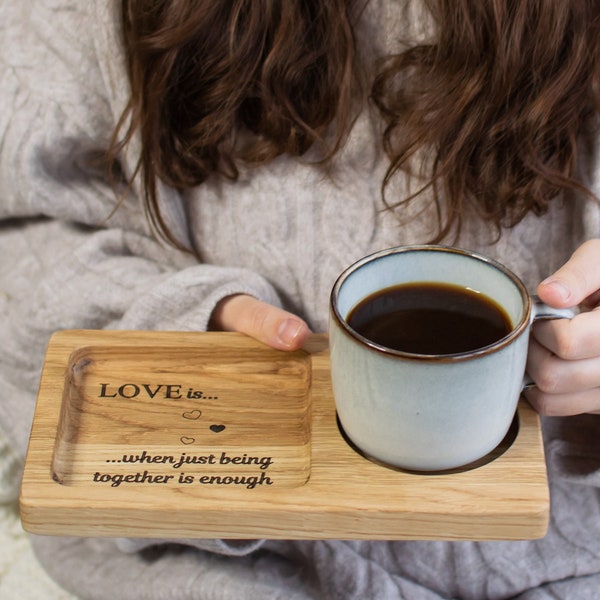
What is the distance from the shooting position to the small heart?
1.92ft

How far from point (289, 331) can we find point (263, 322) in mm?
27

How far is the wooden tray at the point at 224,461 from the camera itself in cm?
51

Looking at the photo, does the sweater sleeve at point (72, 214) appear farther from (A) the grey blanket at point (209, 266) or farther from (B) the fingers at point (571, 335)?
(B) the fingers at point (571, 335)

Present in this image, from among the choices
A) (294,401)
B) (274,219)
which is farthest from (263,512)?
(274,219)

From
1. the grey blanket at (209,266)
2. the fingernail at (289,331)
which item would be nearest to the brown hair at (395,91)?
the grey blanket at (209,266)

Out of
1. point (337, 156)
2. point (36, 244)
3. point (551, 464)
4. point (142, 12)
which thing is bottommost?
point (551, 464)

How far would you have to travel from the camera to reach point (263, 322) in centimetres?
63

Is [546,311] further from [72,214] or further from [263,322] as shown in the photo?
[72,214]

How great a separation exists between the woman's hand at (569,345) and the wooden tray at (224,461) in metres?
0.03

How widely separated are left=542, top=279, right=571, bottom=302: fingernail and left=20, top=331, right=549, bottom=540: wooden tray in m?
0.10

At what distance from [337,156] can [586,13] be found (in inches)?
8.6

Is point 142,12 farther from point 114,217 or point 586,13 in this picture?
point 586,13

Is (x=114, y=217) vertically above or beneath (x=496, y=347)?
beneath

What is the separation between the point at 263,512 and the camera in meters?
0.51
